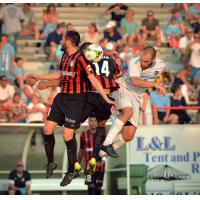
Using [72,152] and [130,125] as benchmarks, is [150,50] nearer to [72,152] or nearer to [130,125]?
[130,125]

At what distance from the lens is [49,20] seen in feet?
82.9

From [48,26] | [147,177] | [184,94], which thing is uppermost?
[48,26]

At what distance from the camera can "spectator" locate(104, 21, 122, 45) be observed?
24.2m

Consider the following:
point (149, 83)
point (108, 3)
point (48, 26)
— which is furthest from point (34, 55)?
point (149, 83)

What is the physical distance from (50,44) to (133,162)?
3.87 metres

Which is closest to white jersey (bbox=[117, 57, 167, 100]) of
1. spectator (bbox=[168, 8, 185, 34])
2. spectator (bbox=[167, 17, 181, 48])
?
spectator (bbox=[167, 17, 181, 48])

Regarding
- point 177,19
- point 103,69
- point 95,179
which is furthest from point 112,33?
point 103,69

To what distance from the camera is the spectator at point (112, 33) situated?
2417cm

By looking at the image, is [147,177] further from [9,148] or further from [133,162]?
[9,148]

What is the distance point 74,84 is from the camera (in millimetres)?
15188

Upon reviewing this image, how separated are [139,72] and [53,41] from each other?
28.9 ft

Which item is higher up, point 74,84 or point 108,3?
point 108,3

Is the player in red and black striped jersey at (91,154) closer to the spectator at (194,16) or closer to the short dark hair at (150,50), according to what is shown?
the short dark hair at (150,50)

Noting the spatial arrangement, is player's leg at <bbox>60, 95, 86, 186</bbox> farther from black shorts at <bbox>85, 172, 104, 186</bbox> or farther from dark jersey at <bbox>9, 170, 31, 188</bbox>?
dark jersey at <bbox>9, 170, 31, 188</bbox>
